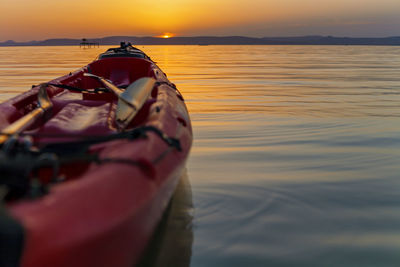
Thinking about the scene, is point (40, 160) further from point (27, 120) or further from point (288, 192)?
point (288, 192)

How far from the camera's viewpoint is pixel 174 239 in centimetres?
295

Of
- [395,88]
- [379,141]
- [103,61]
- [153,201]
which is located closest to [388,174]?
[379,141]

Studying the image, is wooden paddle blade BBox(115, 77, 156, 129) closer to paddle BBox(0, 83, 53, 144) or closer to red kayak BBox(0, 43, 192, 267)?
red kayak BBox(0, 43, 192, 267)

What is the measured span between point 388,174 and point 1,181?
12.9 ft

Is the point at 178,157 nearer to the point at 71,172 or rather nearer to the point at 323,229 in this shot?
the point at 71,172

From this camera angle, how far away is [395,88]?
441 inches

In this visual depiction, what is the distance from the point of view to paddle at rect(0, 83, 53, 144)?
8.82ft

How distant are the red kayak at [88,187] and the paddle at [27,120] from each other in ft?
0.06

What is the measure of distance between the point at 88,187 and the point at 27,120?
1.88 m

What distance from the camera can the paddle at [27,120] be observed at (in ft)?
8.82

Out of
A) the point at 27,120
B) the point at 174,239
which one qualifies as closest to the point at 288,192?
the point at 174,239

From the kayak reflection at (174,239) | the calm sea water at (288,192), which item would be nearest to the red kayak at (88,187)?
the kayak reflection at (174,239)

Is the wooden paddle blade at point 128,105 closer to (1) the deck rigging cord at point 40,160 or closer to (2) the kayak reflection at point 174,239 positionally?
(1) the deck rigging cord at point 40,160

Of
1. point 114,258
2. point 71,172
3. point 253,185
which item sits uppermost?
point 71,172
